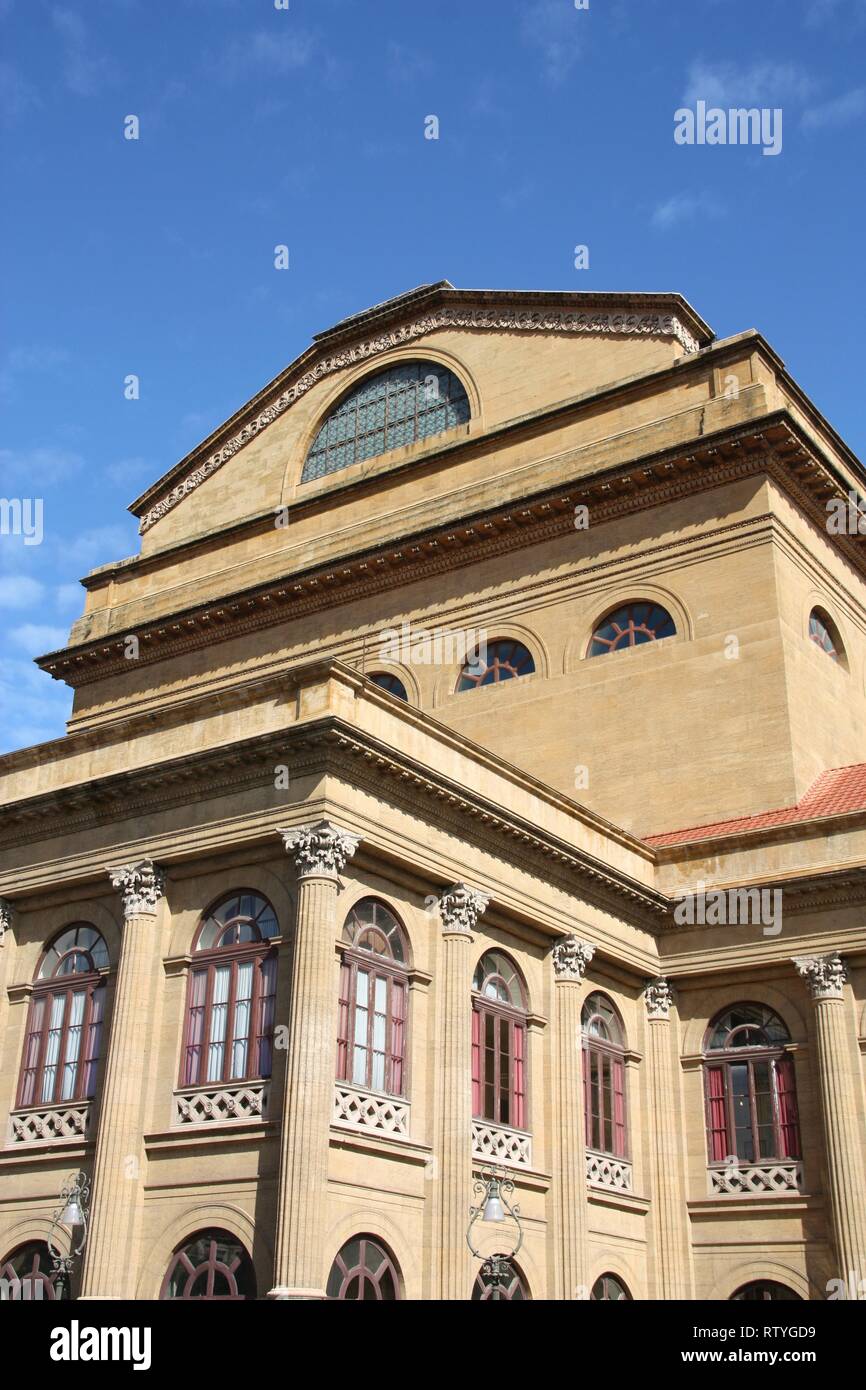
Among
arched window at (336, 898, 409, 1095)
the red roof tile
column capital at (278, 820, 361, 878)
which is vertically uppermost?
the red roof tile

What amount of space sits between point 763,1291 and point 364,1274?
28.8 ft

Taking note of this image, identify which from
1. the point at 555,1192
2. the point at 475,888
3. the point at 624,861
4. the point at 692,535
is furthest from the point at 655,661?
the point at 555,1192

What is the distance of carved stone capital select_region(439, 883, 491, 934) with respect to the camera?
22.1 metres

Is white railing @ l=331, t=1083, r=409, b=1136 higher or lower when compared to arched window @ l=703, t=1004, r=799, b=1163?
lower

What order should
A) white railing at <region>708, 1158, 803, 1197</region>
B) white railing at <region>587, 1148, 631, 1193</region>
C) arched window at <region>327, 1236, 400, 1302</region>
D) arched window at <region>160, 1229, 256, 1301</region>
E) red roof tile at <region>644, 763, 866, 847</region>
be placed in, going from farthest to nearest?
red roof tile at <region>644, 763, 866, 847</region>, white railing at <region>708, 1158, 803, 1197</region>, white railing at <region>587, 1148, 631, 1193</region>, arched window at <region>327, 1236, 400, 1302</region>, arched window at <region>160, 1229, 256, 1301</region>

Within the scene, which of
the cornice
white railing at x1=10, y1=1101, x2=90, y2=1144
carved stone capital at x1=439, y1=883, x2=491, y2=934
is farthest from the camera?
the cornice

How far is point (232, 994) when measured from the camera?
20.5 meters

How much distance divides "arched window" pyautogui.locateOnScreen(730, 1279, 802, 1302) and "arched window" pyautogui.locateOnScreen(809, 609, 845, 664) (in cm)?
1287

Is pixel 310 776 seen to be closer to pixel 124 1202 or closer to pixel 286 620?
pixel 124 1202

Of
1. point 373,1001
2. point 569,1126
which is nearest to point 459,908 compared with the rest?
point 373,1001

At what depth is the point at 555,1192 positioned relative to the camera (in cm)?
2284

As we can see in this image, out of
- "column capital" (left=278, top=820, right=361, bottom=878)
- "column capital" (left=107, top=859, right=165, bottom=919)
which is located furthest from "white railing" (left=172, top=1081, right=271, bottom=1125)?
"column capital" (left=278, top=820, right=361, bottom=878)

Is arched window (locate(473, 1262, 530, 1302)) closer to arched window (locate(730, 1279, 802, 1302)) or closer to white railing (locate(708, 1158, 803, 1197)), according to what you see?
arched window (locate(730, 1279, 802, 1302))

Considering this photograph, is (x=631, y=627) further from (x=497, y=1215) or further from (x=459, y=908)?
(x=497, y=1215)
